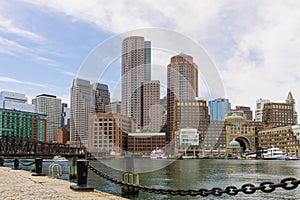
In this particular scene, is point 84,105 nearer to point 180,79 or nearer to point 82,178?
point 180,79

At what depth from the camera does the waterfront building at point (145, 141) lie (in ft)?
90.5

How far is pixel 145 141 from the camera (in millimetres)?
27906

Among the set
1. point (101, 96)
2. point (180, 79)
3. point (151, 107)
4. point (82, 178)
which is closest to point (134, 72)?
point (151, 107)

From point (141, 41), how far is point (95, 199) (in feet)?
53.6

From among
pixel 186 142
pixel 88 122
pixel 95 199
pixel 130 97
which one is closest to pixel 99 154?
pixel 88 122

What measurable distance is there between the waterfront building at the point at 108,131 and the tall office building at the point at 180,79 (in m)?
3.07

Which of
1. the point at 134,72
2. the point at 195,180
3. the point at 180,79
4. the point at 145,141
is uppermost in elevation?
the point at 134,72

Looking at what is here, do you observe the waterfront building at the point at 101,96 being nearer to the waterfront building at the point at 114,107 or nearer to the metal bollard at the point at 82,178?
the waterfront building at the point at 114,107

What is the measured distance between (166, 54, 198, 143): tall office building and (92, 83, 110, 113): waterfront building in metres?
4.35

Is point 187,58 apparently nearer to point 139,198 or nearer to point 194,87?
point 194,87

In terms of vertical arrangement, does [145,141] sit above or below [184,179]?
above

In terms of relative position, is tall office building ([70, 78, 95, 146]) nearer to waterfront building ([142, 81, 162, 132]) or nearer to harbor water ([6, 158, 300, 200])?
waterfront building ([142, 81, 162, 132])

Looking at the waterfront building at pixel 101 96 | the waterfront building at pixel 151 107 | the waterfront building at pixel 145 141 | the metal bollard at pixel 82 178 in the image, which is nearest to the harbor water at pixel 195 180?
the waterfront building at pixel 145 141

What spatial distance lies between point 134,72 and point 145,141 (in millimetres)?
4803
